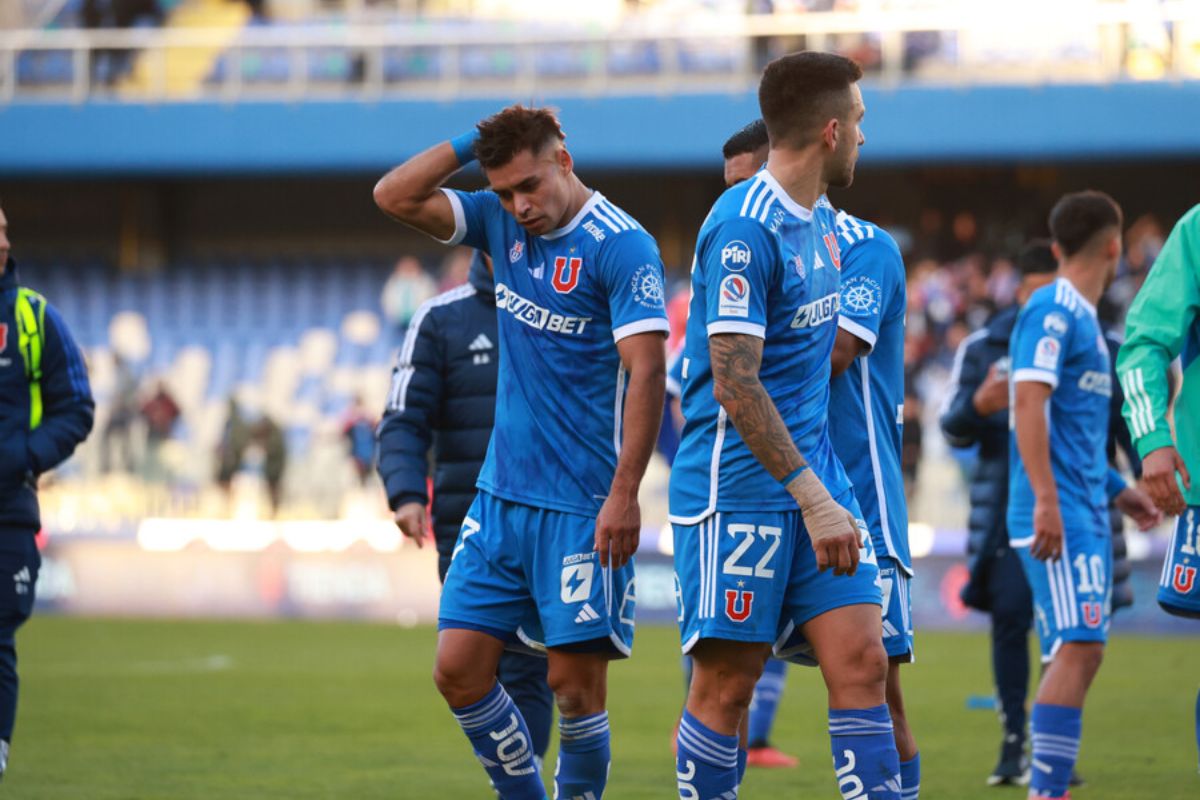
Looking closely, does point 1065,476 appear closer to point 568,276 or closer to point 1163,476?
point 1163,476

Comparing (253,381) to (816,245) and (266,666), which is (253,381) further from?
(816,245)

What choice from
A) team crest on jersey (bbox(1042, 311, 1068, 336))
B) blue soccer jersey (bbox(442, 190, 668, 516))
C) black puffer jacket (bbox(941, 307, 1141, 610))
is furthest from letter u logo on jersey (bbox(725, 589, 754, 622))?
black puffer jacket (bbox(941, 307, 1141, 610))

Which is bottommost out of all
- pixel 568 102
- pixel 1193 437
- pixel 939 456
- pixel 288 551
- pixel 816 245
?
pixel 288 551

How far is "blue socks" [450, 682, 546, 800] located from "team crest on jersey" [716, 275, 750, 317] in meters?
1.59

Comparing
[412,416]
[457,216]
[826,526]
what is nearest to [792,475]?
[826,526]

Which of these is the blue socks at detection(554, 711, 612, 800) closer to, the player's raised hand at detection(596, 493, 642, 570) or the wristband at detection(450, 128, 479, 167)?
the player's raised hand at detection(596, 493, 642, 570)

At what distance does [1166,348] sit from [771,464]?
164cm

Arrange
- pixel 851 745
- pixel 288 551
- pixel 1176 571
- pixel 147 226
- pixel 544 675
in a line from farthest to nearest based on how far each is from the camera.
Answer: pixel 147 226, pixel 288 551, pixel 544 675, pixel 1176 571, pixel 851 745

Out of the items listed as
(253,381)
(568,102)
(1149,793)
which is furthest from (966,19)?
(1149,793)

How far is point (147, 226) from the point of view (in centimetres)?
3325

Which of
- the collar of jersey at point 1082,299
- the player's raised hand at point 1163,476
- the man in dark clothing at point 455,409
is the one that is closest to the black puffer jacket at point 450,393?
the man in dark clothing at point 455,409

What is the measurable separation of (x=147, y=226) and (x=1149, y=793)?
27601mm

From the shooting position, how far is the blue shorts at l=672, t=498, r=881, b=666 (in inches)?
202

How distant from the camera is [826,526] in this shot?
491cm
